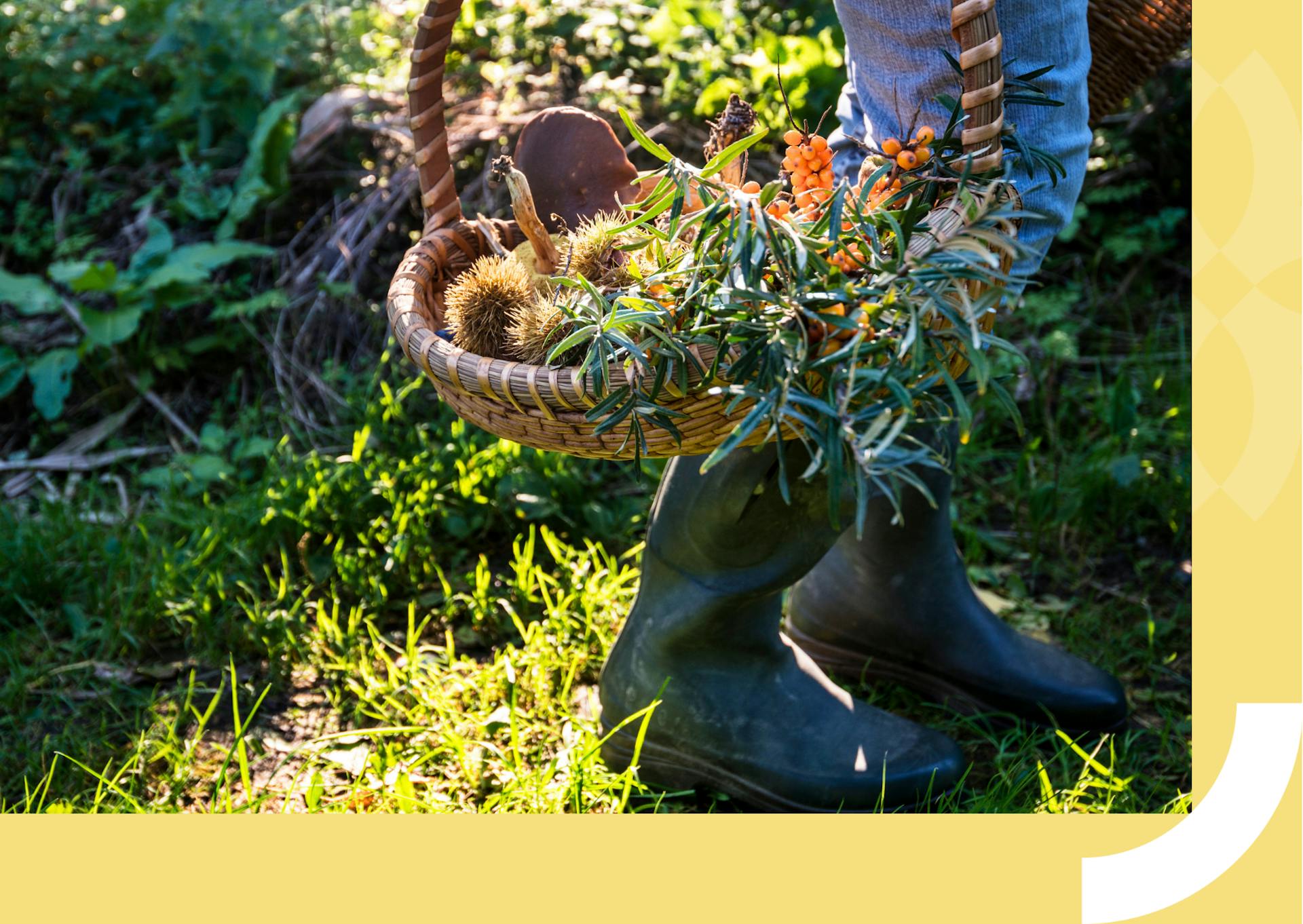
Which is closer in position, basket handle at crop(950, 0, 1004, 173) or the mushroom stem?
basket handle at crop(950, 0, 1004, 173)

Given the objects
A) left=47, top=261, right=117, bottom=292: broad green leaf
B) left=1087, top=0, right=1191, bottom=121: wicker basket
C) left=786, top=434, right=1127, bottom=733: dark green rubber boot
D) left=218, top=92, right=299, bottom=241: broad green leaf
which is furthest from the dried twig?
left=1087, top=0, right=1191, bottom=121: wicker basket

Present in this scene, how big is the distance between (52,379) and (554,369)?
Answer: 1.99 m

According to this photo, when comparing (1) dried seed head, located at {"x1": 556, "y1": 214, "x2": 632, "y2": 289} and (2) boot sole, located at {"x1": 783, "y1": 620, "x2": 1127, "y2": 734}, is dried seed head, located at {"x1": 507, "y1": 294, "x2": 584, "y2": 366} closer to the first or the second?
(1) dried seed head, located at {"x1": 556, "y1": 214, "x2": 632, "y2": 289}

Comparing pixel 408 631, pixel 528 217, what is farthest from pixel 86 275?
pixel 528 217

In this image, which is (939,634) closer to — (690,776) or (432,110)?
(690,776)

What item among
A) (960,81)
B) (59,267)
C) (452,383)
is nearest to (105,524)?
(59,267)

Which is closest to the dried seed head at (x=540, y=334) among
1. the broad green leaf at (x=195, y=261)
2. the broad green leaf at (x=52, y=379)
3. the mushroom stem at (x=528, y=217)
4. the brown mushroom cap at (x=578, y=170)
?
the mushroom stem at (x=528, y=217)

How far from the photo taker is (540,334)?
1.29 meters

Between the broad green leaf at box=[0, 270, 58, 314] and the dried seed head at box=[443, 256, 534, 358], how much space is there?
1.84m

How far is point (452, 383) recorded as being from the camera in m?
1.26

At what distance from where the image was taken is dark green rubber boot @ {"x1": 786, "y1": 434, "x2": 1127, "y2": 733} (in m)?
1.85

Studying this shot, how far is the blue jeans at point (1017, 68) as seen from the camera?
1324mm

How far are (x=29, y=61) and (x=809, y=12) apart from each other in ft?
7.15

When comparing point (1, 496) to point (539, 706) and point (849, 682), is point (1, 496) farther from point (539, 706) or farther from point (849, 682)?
point (849, 682)
